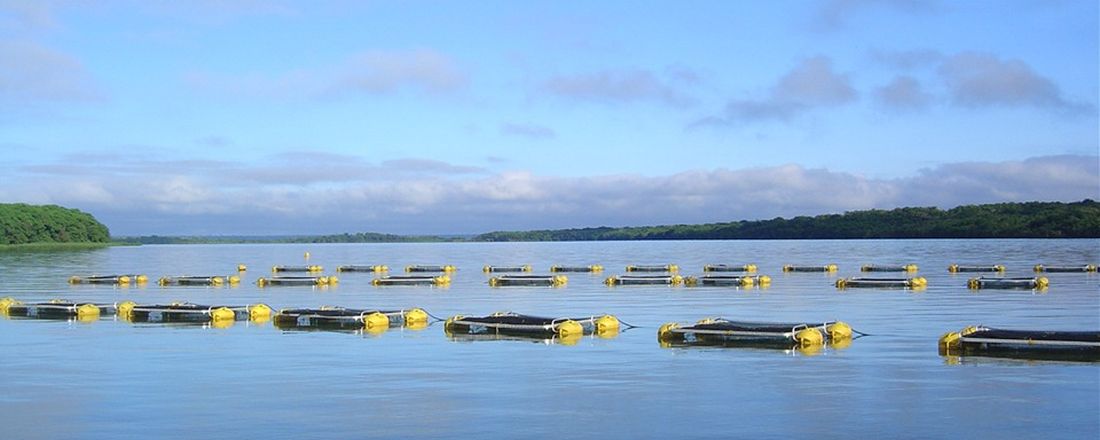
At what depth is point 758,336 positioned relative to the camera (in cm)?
3538

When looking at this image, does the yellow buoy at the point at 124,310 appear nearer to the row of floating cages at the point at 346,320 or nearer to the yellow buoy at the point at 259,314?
the yellow buoy at the point at 259,314

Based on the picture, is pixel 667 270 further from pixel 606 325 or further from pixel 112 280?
pixel 606 325

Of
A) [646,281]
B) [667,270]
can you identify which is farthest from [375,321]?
[667,270]

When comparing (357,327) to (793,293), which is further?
(793,293)

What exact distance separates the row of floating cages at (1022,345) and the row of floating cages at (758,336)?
365 cm

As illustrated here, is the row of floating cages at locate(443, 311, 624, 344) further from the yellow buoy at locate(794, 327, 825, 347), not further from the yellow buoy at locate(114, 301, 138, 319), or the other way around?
the yellow buoy at locate(114, 301, 138, 319)

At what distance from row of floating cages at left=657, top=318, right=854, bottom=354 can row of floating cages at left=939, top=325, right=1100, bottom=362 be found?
365 cm

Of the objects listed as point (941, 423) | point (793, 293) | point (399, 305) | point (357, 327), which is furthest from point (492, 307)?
point (941, 423)

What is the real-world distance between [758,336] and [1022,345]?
7.66 meters

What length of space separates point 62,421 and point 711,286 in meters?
56.6

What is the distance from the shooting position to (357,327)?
139ft

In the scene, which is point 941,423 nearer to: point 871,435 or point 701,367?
point 871,435

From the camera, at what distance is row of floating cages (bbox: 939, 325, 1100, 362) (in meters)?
31.4

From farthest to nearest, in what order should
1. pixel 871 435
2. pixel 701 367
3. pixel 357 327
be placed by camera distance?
1. pixel 357 327
2. pixel 701 367
3. pixel 871 435
